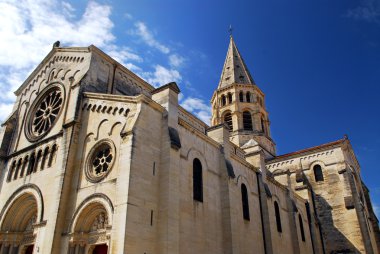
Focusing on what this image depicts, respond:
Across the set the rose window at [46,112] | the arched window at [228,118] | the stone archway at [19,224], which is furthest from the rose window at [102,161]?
the arched window at [228,118]

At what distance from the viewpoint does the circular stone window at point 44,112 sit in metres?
17.9

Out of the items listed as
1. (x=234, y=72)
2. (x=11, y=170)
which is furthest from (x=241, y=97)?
(x=11, y=170)

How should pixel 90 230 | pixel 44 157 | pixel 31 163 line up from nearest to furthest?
pixel 90 230 → pixel 44 157 → pixel 31 163

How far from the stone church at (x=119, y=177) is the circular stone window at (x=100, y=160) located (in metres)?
0.05

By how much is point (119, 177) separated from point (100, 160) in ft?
7.56

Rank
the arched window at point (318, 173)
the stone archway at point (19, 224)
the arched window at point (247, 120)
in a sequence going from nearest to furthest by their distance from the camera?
the stone archway at point (19, 224), the arched window at point (318, 173), the arched window at point (247, 120)

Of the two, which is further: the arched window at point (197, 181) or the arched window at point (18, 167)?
the arched window at point (18, 167)

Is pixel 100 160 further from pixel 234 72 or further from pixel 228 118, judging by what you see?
pixel 234 72

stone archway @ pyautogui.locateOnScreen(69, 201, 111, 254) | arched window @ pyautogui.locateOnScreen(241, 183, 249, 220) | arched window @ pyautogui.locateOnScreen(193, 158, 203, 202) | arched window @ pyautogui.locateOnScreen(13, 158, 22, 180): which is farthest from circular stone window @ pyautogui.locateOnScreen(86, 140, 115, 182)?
arched window @ pyautogui.locateOnScreen(241, 183, 249, 220)

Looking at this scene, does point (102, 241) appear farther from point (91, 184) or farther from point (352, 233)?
point (352, 233)

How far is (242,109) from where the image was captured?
121 feet

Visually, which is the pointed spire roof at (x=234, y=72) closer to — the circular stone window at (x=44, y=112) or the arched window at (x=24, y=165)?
the circular stone window at (x=44, y=112)

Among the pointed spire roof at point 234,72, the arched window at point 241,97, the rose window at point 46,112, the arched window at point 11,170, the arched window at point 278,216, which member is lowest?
the arched window at point 278,216

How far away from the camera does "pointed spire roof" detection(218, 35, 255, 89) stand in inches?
1560
